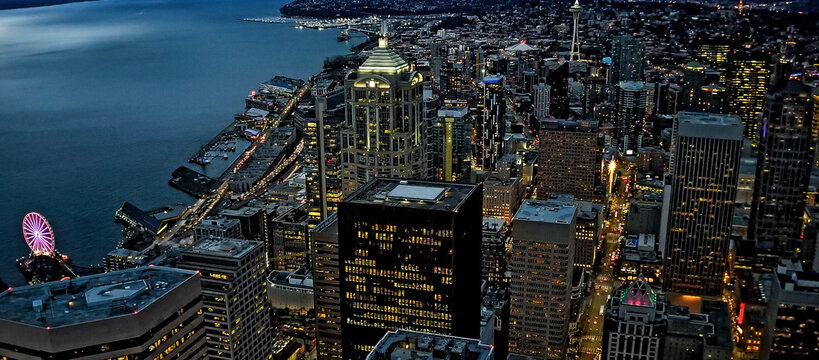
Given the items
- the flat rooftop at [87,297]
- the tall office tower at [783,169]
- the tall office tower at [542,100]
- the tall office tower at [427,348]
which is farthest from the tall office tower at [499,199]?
the flat rooftop at [87,297]

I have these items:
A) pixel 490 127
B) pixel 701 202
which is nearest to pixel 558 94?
pixel 490 127

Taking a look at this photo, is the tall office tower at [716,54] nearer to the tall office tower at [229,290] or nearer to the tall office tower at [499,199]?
the tall office tower at [499,199]

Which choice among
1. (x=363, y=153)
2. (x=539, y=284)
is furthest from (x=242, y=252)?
(x=539, y=284)

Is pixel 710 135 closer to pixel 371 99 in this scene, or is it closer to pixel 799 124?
pixel 799 124

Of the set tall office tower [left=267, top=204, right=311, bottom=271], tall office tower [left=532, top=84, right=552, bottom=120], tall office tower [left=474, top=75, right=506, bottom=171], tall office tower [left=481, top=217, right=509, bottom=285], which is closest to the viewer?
tall office tower [left=481, top=217, right=509, bottom=285]

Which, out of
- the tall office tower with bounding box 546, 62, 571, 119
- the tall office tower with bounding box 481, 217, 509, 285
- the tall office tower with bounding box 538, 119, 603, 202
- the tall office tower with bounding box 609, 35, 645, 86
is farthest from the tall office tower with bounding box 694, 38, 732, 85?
the tall office tower with bounding box 481, 217, 509, 285

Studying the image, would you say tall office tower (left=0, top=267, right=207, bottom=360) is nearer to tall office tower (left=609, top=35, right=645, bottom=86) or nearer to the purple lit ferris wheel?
the purple lit ferris wheel
